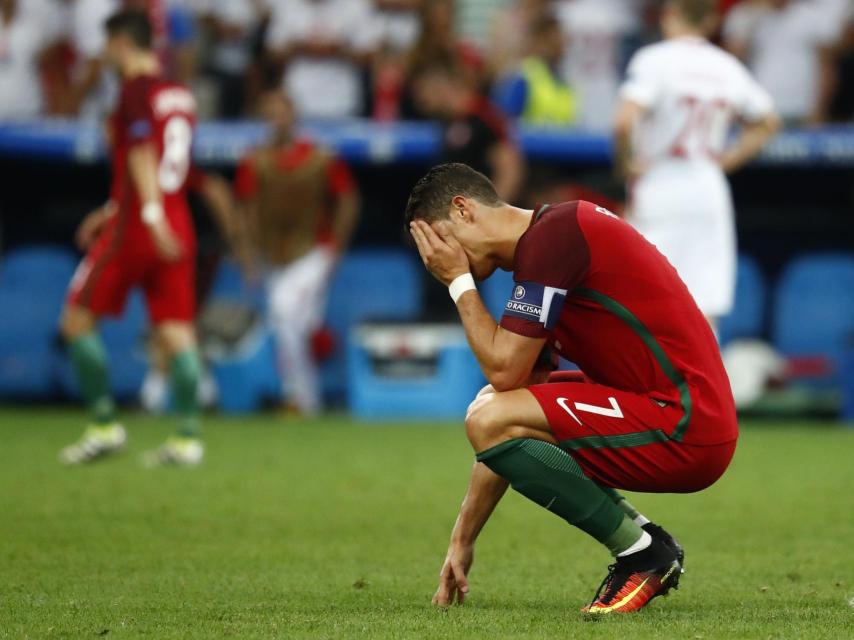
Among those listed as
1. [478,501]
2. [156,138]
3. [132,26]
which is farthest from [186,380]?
[478,501]

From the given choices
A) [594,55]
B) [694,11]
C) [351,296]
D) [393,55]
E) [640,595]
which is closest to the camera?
[640,595]

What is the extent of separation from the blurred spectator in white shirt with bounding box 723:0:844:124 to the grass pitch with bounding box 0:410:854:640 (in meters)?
4.22

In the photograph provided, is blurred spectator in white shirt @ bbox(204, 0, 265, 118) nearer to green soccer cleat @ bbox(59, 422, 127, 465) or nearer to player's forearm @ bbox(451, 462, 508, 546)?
green soccer cleat @ bbox(59, 422, 127, 465)

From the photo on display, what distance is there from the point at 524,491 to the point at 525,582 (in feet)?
2.88

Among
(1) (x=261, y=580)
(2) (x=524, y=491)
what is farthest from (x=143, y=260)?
(2) (x=524, y=491)

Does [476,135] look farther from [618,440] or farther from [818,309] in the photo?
[618,440]

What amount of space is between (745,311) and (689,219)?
15.8 feet

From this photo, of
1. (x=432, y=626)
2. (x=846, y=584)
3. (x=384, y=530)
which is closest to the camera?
(x=432, y=626)

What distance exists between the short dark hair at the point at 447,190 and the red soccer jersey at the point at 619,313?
0.58ft

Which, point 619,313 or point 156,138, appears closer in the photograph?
point 619,313

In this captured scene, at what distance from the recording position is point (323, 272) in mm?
13938

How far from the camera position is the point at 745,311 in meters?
13.9

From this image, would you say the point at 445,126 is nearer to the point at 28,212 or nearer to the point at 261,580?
the point at 28,212

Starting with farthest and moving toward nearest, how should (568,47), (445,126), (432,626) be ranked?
(568,47) → (445,126) → (432,626)
